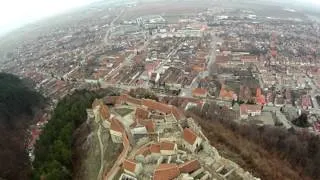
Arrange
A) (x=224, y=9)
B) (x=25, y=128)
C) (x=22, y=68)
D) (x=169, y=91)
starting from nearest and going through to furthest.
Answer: (x=25, y=128)
(x=169, y=91)
(x=22, y=68)
(x=224, y=9)

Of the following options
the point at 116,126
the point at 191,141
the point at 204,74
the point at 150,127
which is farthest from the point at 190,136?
the point at 204,74

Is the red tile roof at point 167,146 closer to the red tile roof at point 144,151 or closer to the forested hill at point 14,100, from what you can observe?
the red tile roof at point 144,151

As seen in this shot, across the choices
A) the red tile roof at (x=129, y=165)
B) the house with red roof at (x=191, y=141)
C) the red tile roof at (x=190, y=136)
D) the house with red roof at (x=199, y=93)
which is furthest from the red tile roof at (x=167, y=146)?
the house with red roof at (x=199, y=93)

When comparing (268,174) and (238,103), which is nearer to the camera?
(268,174)

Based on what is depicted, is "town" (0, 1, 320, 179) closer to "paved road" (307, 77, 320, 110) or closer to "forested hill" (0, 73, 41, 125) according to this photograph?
"paved road" (307, 77, 320, 110)

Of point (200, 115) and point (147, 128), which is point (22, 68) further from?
point (147, 128)

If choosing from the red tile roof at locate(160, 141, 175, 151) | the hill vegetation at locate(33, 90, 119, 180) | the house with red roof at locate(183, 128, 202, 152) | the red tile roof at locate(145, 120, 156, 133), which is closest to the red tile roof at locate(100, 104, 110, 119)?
the hill vegetation at locate(33, 90, 119, 180)

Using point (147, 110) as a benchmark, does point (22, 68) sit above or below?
below

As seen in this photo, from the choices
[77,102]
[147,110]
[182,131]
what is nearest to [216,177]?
[182,131]
